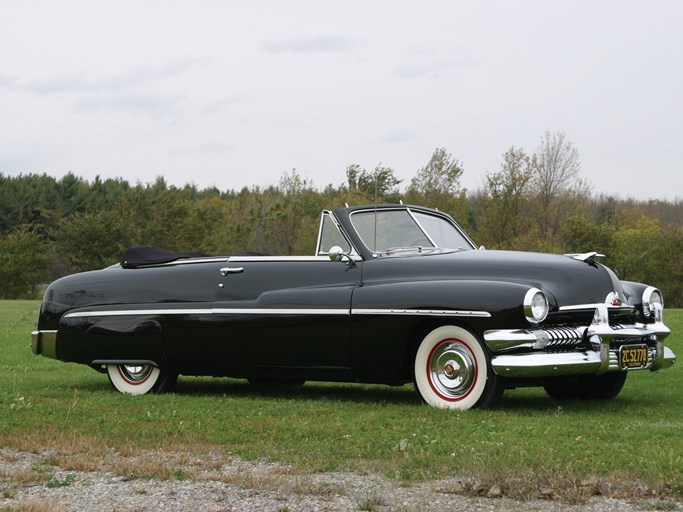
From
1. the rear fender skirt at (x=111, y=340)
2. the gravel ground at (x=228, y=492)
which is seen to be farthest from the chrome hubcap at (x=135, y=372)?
the gravel ground at (x=228, y=492)

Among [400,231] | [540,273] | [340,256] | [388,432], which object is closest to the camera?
[388,432]

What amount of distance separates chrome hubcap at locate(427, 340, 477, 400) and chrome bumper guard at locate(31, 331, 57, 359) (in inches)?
162

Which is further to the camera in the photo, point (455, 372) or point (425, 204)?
point (425, 204)

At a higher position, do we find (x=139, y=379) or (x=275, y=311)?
(x=275, y=311)

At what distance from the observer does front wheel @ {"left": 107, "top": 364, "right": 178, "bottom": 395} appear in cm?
1037

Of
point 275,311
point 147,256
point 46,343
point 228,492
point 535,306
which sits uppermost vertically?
point 147,256

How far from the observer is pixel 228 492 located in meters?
5.37

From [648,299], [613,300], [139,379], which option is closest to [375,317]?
[613,300]

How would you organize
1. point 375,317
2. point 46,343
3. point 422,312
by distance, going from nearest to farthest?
point 422,312 < point 375,317 < point 46,343

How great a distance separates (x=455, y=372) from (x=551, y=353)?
0.82 m

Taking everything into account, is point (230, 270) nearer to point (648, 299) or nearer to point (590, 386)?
point (590, 386)

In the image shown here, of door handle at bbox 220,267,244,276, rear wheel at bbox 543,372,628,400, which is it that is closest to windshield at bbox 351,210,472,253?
door handle at bbox 220,267,244,276

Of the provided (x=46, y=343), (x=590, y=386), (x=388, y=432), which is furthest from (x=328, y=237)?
(x=46, y=343)

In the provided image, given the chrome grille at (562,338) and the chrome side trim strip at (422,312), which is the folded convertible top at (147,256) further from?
the chrome grille at (562,338)
